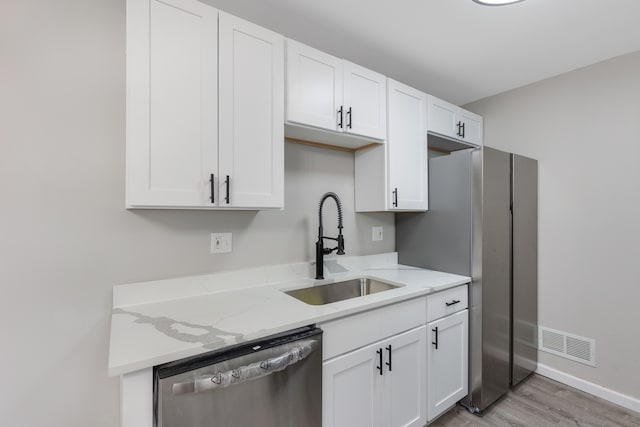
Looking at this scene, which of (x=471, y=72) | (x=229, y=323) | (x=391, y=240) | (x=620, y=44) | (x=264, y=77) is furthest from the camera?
(x=391, y=240)

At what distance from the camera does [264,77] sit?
1.46 metres

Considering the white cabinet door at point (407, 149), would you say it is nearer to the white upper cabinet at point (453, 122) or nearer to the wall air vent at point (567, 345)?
the white upper cabinet at point (453, 122)

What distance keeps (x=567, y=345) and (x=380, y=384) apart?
5.92 ft

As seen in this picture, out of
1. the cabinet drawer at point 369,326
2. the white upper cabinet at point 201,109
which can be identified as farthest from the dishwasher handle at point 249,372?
the white upper cabinet at point 201,109

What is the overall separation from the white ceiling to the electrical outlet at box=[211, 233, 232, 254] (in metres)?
1.26

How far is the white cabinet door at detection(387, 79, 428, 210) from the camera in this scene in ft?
6.53

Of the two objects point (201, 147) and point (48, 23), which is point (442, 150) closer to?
point (201, 147)

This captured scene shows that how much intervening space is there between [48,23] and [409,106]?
79.0 inches

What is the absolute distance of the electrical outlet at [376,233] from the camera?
2344 millimetres

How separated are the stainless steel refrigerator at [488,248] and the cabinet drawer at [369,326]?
0.55 metres

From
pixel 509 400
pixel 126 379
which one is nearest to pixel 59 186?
pixel 126 379

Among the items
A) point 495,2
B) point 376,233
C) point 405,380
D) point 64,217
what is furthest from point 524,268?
point 64,217

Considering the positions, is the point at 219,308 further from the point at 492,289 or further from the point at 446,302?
the point at 492,289

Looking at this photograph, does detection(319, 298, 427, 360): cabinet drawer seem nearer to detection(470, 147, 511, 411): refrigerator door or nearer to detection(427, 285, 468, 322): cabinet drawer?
detection(427, 285, 468, 322): cabinet drawer
